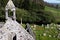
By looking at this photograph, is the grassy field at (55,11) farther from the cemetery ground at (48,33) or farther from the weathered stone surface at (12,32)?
the weathered stone surface at (12,32)

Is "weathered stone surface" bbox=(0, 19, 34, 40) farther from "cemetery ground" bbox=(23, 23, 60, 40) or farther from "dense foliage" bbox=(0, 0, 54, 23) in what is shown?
"dense foliage" bbox=(0, 0, 54, 23)

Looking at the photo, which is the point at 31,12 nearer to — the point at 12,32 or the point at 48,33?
the point at 48,33

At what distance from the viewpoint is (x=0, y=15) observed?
31.8 metres

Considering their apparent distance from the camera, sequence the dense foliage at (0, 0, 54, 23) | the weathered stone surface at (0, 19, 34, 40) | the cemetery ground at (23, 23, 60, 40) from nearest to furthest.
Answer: the weathered stone surface at (0, 19, 34, 40), the cemetery ground at (23, 23, 60, 40), the dense foliage at (0, 0, 54, 23)

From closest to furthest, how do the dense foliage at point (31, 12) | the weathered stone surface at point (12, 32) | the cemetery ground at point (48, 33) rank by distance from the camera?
1. the weathered stone surface at point (12, 32)
2. the cemetery ground at point (48, 33)
3. the dense foliage at point (31, 12)

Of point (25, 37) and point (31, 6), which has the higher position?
point (25, 37)

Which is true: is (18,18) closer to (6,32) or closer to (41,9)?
(41,9)

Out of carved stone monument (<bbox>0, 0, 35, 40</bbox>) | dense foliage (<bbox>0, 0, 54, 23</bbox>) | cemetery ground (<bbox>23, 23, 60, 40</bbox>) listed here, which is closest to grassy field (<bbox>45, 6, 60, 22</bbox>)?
dense foliage (<bbox>0, 0, 54, 23</bbox>)

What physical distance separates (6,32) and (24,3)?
24933 millimetres

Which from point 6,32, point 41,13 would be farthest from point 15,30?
point 41,13

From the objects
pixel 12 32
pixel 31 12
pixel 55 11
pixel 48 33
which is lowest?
pixel 55 11

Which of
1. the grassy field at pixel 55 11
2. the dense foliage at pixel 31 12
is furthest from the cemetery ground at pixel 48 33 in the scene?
the grassy field at pixel 55 11

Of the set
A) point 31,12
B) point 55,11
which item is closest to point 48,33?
point 31,12

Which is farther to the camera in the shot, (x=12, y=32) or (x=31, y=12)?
(x=31, y=12)
